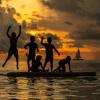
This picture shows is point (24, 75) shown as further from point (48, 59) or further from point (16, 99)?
point (16, 99)

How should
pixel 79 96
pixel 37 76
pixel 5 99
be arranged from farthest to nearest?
pixel 37 76 → pixel 79 96 → pixel 5 99

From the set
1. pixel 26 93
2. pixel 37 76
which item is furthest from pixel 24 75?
pixel 26 93

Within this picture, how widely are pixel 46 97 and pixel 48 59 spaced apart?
13551 millimetres

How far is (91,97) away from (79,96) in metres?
0.52

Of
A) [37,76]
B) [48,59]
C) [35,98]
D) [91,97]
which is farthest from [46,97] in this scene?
[48,59]

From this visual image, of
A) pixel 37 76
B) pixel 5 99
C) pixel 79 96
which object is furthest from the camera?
pixel 37 76

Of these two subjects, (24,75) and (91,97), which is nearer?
(91,97)

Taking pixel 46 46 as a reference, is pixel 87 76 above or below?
below

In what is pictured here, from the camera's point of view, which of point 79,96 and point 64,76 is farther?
point 64,76

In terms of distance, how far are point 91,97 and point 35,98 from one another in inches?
72.7

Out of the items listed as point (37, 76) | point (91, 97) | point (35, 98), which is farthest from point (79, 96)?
point (37, 76)

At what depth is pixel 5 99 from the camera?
15.5 metres

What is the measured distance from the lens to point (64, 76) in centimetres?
2834

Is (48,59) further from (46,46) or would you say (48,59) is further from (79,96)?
(79,96)
